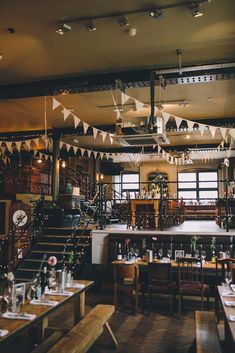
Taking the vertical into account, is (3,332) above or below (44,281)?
below

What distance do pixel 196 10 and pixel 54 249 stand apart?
575 centimetres

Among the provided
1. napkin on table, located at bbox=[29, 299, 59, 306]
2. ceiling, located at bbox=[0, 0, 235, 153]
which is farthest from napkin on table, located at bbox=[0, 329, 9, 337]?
ceiling, located at bbox=[0, 0, 235, 153]

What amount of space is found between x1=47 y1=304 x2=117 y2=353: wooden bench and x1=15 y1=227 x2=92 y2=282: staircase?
2.79 meters

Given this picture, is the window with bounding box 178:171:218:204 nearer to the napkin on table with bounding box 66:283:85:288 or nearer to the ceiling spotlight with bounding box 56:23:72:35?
the ceiling spotlight with bounding box 56:23:72:35

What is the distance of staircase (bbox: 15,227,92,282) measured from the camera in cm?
713

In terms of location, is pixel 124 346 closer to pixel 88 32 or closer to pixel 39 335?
pixel 39 335

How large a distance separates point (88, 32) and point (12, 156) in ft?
31.9

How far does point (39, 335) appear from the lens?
161 inches

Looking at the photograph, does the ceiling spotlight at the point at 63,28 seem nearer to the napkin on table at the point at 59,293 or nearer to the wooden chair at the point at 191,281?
the napkin on table at the point at 59,293

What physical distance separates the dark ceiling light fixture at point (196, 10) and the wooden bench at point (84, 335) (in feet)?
13.1

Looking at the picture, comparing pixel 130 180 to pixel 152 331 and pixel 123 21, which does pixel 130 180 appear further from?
pixel 123 21

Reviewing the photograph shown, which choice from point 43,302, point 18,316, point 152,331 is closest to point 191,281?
point 152,331

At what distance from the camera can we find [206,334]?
11.3 ft

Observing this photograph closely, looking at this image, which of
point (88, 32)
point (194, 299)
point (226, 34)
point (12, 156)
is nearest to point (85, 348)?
point (194, 299)
